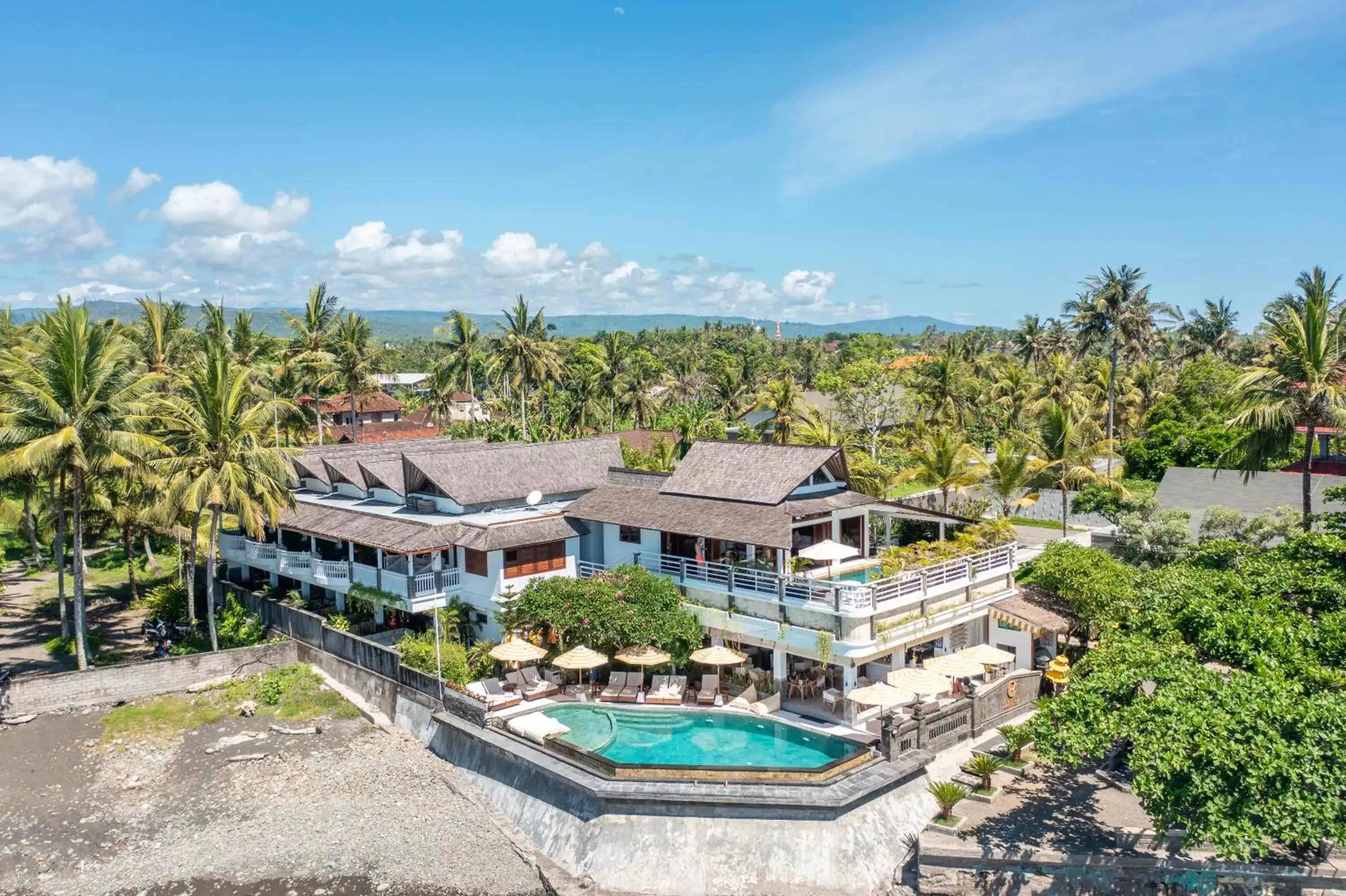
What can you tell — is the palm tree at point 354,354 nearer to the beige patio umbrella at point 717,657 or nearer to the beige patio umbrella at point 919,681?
the beige patio umbrella at point 717,657

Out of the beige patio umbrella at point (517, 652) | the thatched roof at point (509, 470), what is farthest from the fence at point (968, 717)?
the thatched roof at point (509, 470)

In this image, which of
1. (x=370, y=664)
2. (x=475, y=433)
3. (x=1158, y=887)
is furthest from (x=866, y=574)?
(x=475, y=433)

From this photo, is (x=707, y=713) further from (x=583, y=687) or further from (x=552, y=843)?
(x=552, y=843)

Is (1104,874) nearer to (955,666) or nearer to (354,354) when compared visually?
(955,666)

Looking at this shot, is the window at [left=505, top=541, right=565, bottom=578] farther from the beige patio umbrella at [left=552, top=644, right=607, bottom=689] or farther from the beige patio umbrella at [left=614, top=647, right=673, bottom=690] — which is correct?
the beige patio umbrella at [left=614, top=647, right=673, bottom=690]

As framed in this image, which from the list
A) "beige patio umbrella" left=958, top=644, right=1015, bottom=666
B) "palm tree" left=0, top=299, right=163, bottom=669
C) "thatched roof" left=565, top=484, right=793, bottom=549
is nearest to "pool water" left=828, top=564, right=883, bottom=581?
"thatched roof" left=565, top=484, right=793, bottom=549

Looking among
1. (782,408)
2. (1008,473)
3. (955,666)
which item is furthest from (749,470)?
(782,408)
